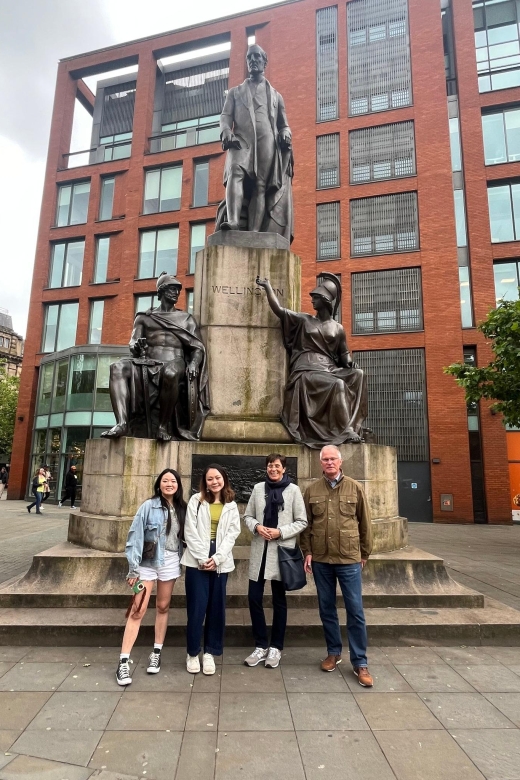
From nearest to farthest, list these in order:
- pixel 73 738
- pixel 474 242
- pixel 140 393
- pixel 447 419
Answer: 1. pixel 73 738
2. pixel 140 393
3. pixel 447 419
4. pixel 474 242

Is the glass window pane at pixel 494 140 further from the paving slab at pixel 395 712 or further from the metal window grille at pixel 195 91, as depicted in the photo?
the paving slab at pixel 395 712

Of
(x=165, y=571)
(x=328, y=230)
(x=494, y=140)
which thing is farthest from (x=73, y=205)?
(x=165, y=571)

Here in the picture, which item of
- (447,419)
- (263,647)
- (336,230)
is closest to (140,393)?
(263,647)

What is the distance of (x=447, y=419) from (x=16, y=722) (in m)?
22.3

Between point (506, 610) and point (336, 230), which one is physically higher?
point (336, 230)

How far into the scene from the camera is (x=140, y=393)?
645cm

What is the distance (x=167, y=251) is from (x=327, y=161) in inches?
428

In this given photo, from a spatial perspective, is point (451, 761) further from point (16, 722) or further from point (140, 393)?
point (140, 393)

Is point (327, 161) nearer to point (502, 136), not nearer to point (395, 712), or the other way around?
point (502, 136)

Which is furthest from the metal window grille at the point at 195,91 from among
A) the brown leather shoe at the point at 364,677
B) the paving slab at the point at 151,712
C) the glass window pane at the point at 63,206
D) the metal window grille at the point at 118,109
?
the paving slab at the point at 151,712

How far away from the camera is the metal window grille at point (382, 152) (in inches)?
1013

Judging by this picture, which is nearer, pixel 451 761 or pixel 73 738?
pixel 451 761

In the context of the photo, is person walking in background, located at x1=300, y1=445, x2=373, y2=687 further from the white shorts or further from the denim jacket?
the denim jacket

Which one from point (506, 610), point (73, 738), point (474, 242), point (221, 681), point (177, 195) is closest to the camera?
point (73, 738)
